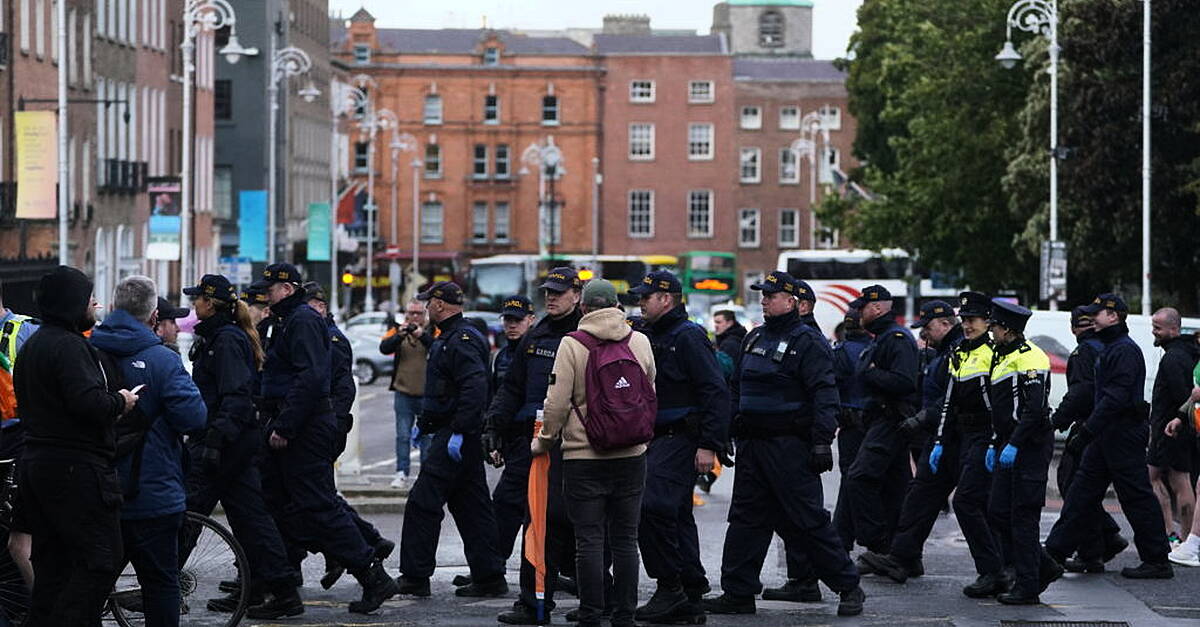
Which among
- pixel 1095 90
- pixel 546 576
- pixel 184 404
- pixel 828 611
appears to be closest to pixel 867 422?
pixel 828 611

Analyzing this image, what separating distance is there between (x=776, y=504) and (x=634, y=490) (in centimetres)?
159

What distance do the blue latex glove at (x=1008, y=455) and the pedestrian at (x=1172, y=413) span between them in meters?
2.60

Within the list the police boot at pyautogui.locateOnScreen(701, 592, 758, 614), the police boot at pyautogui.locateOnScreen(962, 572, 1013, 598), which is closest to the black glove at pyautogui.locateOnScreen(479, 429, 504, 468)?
the police boot at pyautogui.locateOnScreen(701, 592, 758, 614)

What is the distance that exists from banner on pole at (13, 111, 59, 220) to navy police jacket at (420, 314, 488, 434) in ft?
73.6

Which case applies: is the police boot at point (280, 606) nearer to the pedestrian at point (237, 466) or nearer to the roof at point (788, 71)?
the pedestrian at point (237, 466)

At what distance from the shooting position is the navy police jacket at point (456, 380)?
1370cm

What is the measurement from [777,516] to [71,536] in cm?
462

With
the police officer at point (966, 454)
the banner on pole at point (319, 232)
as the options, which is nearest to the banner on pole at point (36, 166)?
the police officer at point (966, 454)

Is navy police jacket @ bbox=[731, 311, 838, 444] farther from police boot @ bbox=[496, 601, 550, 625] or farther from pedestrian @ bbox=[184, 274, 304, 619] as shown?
pedestrian @ bbox=[184, 274, 304, 619]

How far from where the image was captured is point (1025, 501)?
1350cm

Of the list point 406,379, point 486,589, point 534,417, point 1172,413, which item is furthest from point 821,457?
point 406,379

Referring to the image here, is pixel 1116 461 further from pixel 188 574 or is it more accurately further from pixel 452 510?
pixel 188 574

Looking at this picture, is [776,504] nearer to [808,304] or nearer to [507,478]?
[507,478]

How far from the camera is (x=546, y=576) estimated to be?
12.3m
